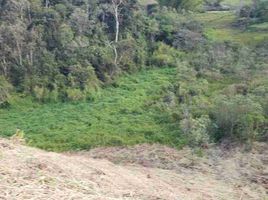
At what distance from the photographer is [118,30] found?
26.8 meters

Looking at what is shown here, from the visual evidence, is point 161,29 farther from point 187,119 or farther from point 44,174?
point 44,174

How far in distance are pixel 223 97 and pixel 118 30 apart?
9.95 metres

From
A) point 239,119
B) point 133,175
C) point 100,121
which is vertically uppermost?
point 133,175

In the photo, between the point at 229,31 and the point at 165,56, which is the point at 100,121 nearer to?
the point at 165,56

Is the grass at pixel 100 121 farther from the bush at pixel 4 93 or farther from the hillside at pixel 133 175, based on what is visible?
the hillside at pixel 133 175

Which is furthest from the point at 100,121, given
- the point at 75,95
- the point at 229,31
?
the point at 229,31

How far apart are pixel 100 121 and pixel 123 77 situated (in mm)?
5574

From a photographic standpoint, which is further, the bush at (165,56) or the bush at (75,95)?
the bush at (165,56)

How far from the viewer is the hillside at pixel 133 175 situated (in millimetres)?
4777

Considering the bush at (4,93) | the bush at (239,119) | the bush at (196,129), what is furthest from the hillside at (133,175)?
the bush at (4,93)

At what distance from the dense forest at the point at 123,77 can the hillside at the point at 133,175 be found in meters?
1.25

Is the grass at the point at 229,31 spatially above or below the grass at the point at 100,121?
above

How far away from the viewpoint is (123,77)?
78.8 ft

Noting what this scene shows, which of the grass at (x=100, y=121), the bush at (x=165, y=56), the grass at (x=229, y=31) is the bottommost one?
the grass at (x=100, y=121)
